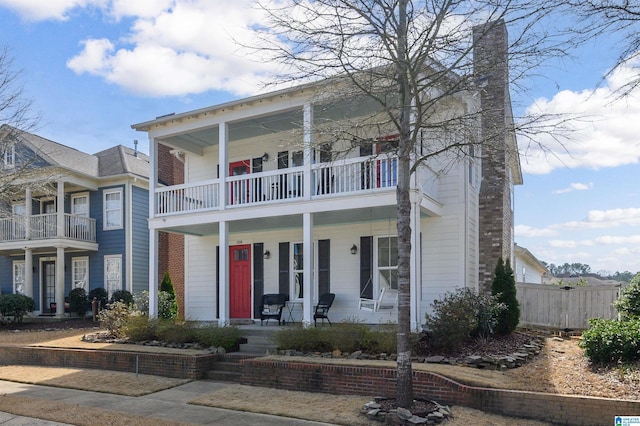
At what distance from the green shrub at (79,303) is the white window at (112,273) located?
0.99 m

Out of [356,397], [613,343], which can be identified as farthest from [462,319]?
[356,397]

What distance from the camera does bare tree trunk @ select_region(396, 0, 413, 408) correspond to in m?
7.05

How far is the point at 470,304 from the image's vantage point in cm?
1004

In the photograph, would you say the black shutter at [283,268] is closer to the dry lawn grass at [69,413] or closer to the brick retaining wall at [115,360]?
the brick retaining wall at [115,360]

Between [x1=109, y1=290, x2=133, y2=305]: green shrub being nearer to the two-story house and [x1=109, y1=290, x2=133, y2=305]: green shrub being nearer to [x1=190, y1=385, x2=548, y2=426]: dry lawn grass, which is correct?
the two-story house

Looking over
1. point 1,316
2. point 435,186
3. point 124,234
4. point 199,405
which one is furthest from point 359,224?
point 1,316

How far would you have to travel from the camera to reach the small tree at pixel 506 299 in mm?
10914

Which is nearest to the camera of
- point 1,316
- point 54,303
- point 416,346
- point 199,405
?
point 199,405

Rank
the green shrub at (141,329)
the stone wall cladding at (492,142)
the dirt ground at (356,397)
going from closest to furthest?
1. the dirt ground at (356,397)
2. the stone wall cladding at (492,142)
3. the green shrub at (141,329)

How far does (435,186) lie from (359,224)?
237 centimetres

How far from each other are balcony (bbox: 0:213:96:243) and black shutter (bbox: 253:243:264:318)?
32.1ft

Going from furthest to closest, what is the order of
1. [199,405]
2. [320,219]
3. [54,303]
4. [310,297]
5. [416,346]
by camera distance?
1. [54,303]
2. [320,219]
3. [310,297]
4. [416,346]
5. [199,405]

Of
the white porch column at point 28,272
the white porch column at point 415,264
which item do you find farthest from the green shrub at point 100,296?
the white porch column at point 415,264

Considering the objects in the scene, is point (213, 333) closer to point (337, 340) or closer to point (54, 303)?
point (337, 340)
